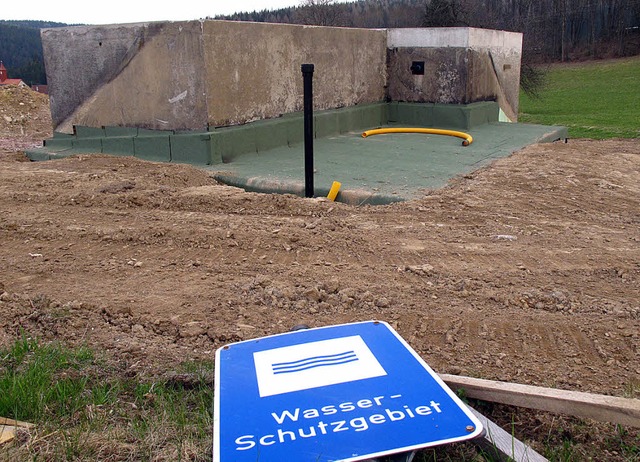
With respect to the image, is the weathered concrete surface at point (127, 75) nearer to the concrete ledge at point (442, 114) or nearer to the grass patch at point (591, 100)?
the concrete ledge at point (442, 114)

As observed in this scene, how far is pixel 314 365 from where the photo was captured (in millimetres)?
2434

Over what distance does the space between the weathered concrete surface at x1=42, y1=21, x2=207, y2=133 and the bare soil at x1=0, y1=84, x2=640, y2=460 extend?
5.10 ft

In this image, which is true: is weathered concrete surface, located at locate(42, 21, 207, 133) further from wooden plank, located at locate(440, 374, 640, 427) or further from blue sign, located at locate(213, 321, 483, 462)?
wooden plank, located at locate(440, 374, 640, 427)

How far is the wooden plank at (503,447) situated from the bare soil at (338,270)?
0.38 m

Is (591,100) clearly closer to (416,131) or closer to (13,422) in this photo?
(416,131)

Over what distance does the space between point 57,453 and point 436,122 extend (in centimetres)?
989

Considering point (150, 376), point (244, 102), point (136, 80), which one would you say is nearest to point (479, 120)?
point (244, 102)

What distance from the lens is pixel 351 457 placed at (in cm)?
192

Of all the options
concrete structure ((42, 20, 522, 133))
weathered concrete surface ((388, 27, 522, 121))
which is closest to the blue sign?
concrete structure ((42, 20, 522, 133))

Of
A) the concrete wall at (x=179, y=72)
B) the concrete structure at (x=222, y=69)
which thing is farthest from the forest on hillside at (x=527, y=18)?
the concrete wall at (x=179, y=72)

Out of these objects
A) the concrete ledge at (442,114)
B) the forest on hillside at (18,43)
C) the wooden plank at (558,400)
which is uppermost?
the forest on hillside at (18,43)

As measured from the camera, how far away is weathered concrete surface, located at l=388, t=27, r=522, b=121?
35.4ft

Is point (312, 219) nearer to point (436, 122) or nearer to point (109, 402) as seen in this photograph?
point (109, 402)

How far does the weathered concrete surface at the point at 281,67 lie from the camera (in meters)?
7.91
